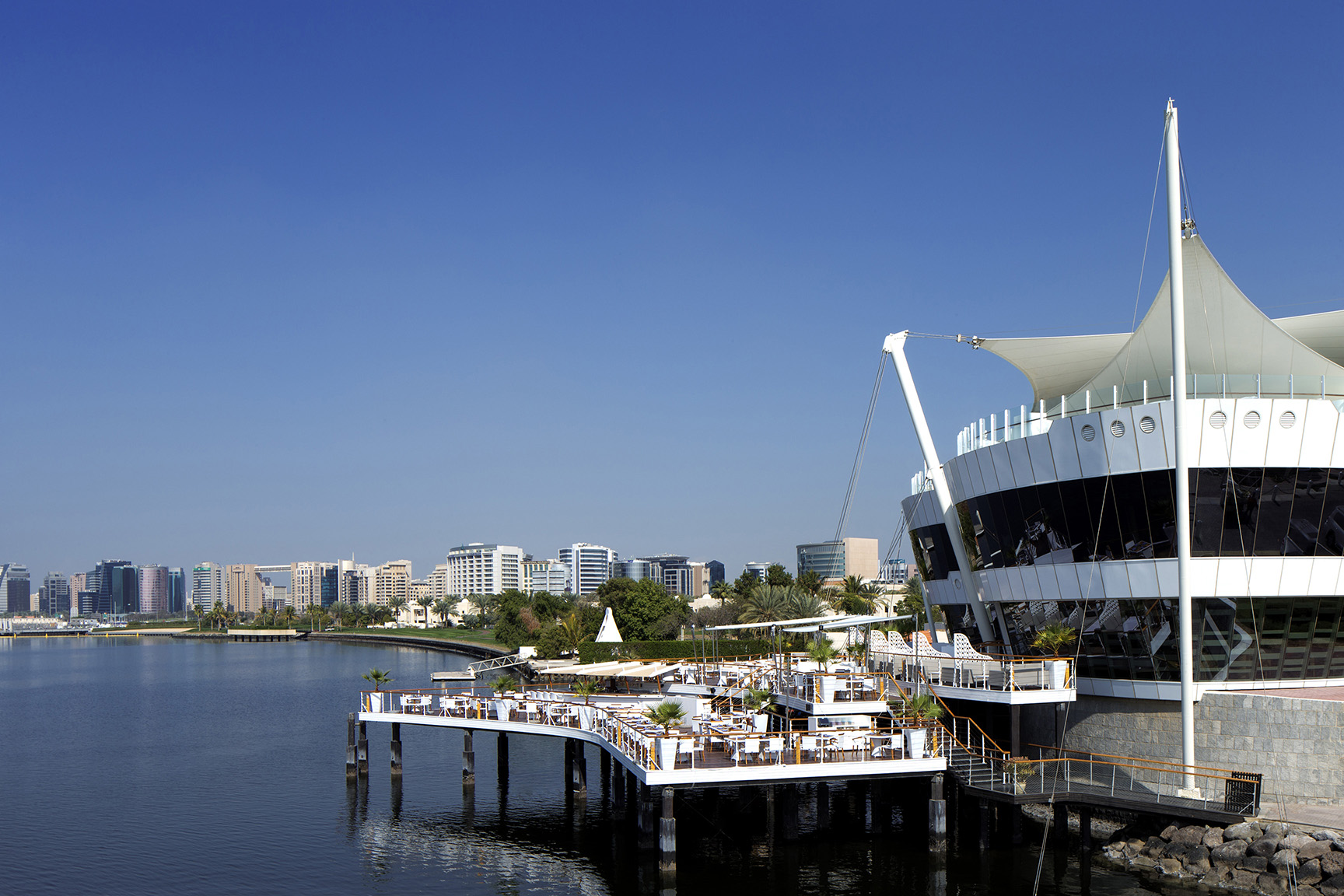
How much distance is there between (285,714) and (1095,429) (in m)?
59.2

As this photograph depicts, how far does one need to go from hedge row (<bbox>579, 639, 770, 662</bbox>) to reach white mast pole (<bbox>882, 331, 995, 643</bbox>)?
43.6 metres

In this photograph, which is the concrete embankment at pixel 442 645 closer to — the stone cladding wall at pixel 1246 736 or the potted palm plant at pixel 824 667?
the potted palm plant at pixel 824 667

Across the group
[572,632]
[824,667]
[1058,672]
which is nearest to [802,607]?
[572,632]

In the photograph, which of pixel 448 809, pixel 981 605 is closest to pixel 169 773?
pixel 448 809

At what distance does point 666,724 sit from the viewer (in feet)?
111

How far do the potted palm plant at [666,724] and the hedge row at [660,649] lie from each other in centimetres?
4796

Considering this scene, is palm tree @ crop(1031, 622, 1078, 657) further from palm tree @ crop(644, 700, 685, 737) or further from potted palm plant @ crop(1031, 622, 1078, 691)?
palm tree @ crop(644, 700, 685, 737)

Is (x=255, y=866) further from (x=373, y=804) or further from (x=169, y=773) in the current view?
(x=169, y=773)

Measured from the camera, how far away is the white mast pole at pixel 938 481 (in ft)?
141

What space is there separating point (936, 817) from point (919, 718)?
9.78 ft

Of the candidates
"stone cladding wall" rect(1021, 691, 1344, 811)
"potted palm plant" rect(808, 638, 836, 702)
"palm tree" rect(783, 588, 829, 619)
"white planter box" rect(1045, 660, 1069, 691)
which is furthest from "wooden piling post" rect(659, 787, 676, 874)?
"palm tree" rect(783, 588, 829, 619)

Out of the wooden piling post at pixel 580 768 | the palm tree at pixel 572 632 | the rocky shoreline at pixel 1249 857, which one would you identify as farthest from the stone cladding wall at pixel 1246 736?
the palm tree at pixel 572 632

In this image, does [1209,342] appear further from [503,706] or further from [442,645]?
[442,645]

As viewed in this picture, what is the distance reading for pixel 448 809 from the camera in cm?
4194
